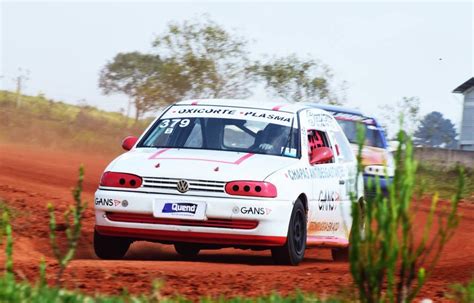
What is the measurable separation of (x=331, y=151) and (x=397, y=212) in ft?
19.5

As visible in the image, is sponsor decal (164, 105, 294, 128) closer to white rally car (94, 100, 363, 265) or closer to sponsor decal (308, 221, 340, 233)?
white rally car (94, 100, 363, 265)

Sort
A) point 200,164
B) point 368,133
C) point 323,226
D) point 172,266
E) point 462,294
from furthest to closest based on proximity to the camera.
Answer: point 368,133, point 323,226, point 200,164, point 172,266, point 462,294

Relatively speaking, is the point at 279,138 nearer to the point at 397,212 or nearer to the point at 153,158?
the point at 153,158

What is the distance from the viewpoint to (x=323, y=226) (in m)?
11.8

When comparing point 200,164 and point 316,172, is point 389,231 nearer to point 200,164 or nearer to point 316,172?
point 200,164

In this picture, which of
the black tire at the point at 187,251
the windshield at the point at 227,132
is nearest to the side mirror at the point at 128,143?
the windshield at the point at 227,132

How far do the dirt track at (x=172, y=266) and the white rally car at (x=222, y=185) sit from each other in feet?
0.92

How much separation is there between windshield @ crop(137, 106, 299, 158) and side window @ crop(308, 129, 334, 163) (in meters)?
0.35

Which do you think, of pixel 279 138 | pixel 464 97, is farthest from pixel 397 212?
pixel 464 97

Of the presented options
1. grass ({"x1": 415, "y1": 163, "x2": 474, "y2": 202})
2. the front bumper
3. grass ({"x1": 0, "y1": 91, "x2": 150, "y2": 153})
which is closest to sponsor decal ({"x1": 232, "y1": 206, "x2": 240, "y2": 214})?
the front bumper

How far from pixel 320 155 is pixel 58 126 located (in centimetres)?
2665

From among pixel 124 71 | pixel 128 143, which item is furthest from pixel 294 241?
pixel 124 71

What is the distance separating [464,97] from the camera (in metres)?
55.8

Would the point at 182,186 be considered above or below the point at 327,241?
above
